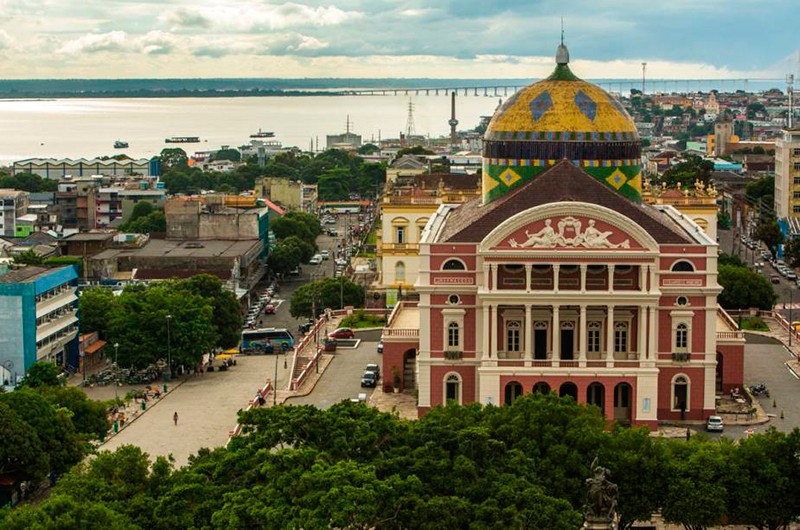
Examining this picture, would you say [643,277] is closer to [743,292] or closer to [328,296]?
[743,292]

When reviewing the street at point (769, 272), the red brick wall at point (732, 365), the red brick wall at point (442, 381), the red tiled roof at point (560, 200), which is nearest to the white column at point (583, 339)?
the red tiled roof at point (560, 200)

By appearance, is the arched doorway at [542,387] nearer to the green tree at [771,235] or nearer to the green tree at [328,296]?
the green tree at [328,296]

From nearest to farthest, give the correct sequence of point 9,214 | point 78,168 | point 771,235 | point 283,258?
point 283,258 → point 771,235 → point 9,214 → point 78,168

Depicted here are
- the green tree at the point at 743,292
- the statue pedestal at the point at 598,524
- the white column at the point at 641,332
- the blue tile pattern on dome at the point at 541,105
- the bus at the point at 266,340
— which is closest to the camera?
the statue pedestal at the point at 598,524

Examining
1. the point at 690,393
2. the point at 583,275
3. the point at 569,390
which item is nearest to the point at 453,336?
the point at 569,390

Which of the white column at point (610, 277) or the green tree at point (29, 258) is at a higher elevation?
the white column at point (610, 277)
